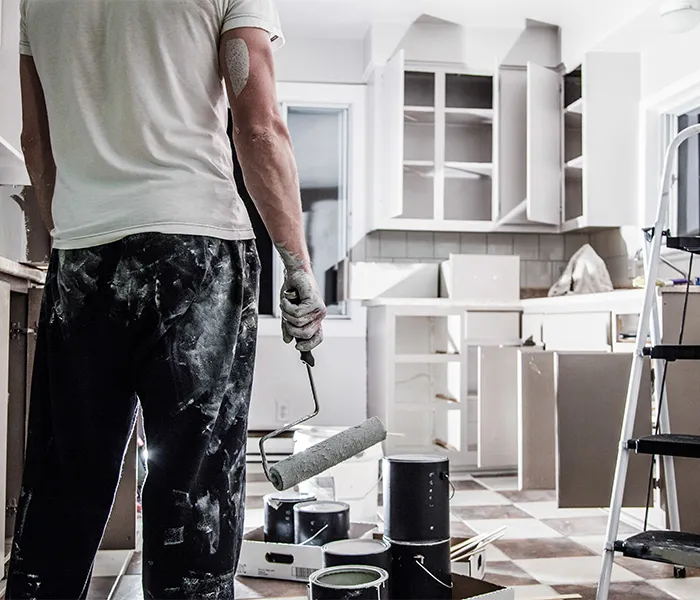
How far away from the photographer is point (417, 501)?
1928mm

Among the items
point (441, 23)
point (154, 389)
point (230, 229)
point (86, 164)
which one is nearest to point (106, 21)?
point (86, 164)

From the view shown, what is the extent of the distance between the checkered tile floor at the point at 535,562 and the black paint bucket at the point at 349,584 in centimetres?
49

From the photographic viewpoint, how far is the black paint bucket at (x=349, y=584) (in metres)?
1.56

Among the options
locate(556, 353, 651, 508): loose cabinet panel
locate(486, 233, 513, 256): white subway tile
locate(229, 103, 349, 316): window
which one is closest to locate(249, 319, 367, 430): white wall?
locate(229, 103, 349, 316): window

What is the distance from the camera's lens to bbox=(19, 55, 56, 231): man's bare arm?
1.33 meters

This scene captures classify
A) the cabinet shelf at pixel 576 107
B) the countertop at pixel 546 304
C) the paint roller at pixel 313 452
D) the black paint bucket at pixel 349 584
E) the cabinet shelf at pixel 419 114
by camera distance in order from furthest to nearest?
1. the cabinet shelf at pixel 419 114
2. the cabinet shelf at pixel 576 107
3. the countertop at pixel 546 304
4. the black paint bucket at pixel 349 584
5. the paint roller at pixel 313 452

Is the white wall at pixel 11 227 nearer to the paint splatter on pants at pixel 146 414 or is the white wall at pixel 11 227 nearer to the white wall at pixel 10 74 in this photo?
the white wall at pixel 10 74

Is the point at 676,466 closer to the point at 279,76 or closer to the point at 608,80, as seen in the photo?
the point at 608,80

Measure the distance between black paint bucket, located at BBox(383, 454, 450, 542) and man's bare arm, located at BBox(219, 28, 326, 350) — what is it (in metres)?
0.72

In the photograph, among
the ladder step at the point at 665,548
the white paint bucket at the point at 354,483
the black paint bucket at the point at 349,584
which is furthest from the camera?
the white paint bucket at the point at 354,483

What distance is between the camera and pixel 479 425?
3.83m

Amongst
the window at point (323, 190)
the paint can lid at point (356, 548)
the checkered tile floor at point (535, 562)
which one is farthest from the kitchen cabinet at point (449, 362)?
the paint can lid at point (356, 548)

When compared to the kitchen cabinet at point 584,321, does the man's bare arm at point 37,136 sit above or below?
above

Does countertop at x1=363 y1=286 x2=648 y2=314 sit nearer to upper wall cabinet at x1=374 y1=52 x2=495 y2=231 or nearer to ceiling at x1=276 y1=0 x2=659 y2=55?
upper wall cabinet at x1=374 y1=52 x2=495 y2=231
